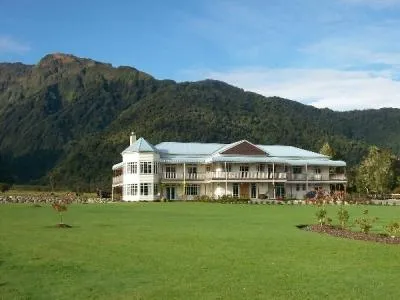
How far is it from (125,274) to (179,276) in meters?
1.09

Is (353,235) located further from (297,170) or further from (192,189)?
(297,170)

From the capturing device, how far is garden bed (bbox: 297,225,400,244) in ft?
61.5

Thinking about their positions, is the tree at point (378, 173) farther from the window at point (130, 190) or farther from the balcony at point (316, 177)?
the window at point (130, 190)

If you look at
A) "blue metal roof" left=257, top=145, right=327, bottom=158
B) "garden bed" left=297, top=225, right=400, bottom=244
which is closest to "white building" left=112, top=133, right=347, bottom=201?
"blue metal roof" left=257, top=145, right=327, bottom=158

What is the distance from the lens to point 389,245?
17391 mm

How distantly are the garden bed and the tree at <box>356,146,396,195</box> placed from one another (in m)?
50.6

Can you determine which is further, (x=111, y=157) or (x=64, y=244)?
(x=111, y=157)

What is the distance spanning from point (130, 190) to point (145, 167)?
10.1 feet

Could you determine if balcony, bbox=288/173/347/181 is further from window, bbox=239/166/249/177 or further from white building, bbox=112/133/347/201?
window, bbox=239/166/249/177

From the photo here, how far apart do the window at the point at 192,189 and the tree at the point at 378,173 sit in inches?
903

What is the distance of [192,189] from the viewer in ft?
209

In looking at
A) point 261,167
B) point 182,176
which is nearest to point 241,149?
point 261,167

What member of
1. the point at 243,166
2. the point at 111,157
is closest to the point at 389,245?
the point at 243,166

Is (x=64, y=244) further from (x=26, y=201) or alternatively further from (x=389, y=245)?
(x=26, y=201)
